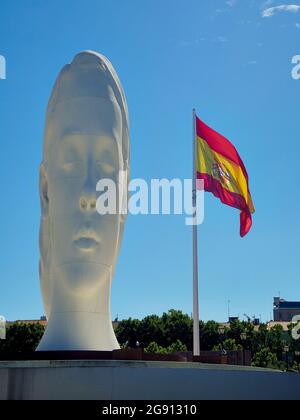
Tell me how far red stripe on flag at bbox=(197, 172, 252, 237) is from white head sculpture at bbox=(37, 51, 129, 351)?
510 cm

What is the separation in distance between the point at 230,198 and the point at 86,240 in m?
6.82

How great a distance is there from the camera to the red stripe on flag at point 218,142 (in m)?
21.4

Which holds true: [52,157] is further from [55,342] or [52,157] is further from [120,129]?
[55,342]

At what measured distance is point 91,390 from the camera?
11.0 metres

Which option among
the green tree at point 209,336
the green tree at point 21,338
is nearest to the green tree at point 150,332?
the green tree at point 209,336

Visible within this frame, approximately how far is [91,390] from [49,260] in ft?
21.2

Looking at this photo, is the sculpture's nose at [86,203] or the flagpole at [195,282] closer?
the sculpture's nose at [86,203]

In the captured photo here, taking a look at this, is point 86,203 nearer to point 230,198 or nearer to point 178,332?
A: point 230,198

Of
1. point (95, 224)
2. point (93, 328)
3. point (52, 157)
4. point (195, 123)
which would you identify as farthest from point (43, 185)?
point (195, 123)

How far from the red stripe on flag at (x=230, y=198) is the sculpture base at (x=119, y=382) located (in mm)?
9060

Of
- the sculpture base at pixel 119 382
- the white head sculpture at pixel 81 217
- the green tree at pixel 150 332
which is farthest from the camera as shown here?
the green tree at pixel 150 332

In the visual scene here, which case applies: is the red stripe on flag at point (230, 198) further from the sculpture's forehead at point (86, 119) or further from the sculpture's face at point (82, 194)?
the sculpture's face at point (82, 194)

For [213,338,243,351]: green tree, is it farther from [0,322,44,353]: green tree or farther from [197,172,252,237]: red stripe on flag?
[197,172,252,237]: red stripe on flag
